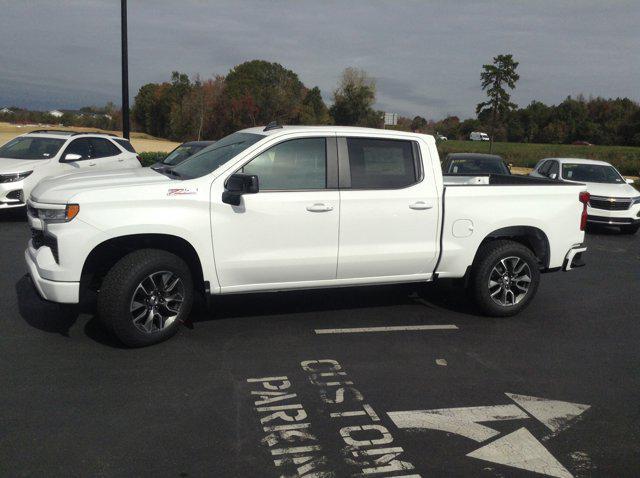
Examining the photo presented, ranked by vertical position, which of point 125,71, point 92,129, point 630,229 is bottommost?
point 630,229

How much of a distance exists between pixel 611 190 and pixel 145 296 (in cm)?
1142

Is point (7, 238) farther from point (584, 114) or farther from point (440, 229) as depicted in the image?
point (584, 114)

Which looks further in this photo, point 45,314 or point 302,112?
point 302,112

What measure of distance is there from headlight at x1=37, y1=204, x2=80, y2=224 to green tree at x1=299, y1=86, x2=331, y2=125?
53.5 m

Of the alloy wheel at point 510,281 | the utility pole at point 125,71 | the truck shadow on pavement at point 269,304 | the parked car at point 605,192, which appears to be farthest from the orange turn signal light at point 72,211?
the utility pole at point 125,71

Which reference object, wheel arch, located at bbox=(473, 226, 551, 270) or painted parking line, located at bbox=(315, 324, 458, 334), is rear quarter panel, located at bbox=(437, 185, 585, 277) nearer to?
wheel arch, located at bbox=(473, 226, 551, 270)

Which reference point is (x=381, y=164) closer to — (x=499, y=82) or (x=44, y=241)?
(x=44, y=241)

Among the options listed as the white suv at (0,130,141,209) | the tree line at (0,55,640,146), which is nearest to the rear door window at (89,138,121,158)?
the white suv at (0,130,141,209)

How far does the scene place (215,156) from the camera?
583 cm

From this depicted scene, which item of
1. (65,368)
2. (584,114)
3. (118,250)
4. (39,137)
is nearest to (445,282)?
(118,250)

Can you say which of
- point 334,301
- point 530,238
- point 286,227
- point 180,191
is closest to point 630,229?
point 530,238

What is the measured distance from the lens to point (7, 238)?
985 cm

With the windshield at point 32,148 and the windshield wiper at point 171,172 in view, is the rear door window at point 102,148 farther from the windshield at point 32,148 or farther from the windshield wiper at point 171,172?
the windshield wiper at point 171,172

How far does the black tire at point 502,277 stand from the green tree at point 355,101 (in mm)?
52201
